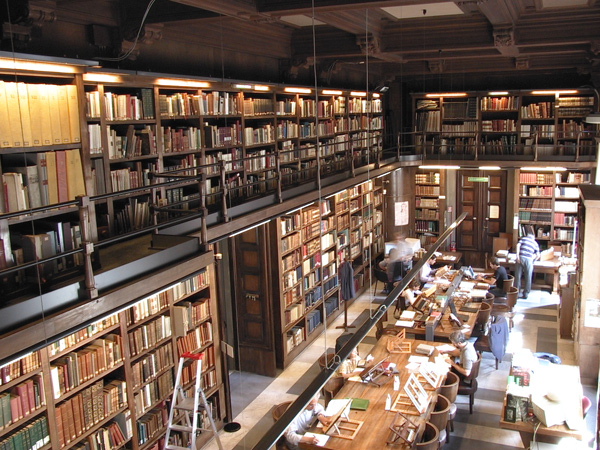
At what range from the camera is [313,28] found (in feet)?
12.9

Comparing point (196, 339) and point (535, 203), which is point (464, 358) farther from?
point (535, 203)

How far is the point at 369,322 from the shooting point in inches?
197

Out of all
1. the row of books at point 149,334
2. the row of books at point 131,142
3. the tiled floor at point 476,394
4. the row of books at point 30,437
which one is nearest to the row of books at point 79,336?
the row of books at point 149,334

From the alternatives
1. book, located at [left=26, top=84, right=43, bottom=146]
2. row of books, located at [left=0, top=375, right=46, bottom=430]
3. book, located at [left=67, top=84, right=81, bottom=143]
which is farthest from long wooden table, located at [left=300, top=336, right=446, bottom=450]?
book, located at [left=26, top=84, right=43, bottom=146]

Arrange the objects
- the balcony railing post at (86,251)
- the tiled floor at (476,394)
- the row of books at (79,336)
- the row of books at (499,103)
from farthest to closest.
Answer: the row of books at (499,103)
the tiled floor at (476,394)
the row of books at (79,336)
the balcony railing post at (86,251)

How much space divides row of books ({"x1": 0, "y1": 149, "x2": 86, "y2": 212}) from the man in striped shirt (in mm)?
9740

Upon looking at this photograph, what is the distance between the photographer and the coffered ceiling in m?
5.75

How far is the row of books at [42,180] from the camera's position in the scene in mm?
4504

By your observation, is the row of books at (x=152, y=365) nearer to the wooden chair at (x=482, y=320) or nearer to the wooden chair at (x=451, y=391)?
the wooden chair at (x=451, y=391)

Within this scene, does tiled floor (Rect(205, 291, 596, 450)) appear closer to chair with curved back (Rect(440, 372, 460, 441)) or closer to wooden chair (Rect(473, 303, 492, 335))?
chair with curved back (Rect(440, 372, 460, 441))

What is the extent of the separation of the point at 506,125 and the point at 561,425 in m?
9.49

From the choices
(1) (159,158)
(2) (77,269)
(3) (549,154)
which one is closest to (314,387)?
(2) (77,269)

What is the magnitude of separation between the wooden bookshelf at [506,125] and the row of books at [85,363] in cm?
923

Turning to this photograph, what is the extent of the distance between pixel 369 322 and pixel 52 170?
9.35ft
